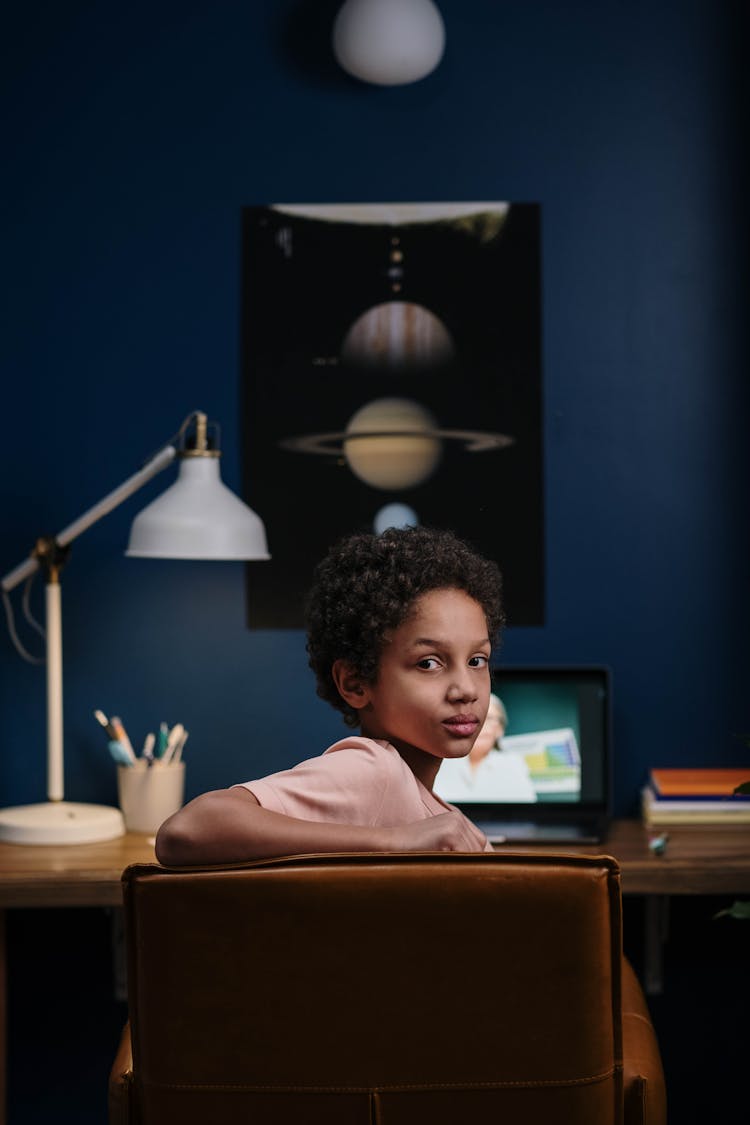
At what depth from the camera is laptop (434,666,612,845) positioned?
2.44m

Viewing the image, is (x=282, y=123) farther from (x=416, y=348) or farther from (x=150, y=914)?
(x=150, y=914)

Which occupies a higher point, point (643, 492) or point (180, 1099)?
point (643, 492)

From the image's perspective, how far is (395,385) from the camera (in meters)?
2.61

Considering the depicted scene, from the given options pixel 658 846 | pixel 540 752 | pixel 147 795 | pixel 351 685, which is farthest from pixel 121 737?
pixel 351 685

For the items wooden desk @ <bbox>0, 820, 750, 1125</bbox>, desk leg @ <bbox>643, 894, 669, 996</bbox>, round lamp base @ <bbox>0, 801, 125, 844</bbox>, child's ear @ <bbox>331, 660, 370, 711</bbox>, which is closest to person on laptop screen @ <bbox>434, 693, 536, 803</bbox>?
wooden desk @ <bbox>0, 820, 750, 1125</bbox>

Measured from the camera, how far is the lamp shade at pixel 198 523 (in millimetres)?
2301

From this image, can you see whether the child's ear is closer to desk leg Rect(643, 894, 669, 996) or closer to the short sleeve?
the short sleeve

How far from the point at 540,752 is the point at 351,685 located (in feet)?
4.03

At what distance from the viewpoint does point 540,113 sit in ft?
8.58

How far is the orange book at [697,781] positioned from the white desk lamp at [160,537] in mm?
810

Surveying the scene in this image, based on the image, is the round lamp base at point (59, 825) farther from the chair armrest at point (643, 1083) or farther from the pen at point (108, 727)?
the chair armrest at point (643, 1083)

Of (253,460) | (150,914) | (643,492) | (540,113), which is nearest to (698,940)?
(643,492)

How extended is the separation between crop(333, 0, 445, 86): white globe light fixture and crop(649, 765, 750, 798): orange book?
133 centimetres

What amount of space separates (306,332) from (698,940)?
1.36m
